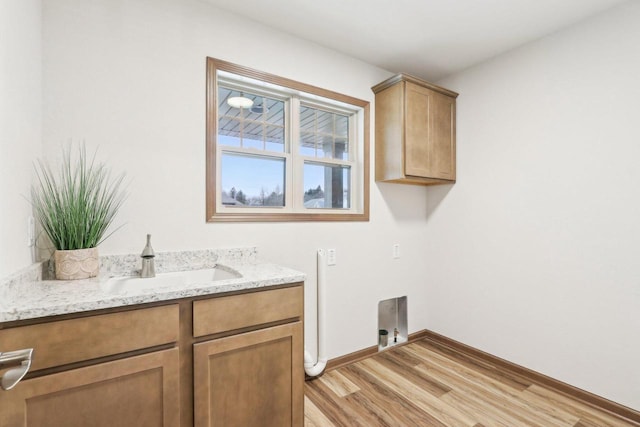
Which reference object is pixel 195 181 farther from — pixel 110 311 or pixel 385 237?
pixel 385 237

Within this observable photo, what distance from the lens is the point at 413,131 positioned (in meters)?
2.56

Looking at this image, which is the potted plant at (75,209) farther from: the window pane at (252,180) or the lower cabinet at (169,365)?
the window pane at (252,180)

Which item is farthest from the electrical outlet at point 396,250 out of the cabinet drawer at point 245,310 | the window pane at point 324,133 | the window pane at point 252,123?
the cabinet drawer at point 245,310

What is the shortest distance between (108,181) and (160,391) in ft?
3.63

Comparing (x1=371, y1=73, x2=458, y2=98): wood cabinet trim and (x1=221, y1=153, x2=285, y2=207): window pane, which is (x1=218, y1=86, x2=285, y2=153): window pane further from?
(x1=371, y1=73, x2=458, y2=98): wood cabinet trim

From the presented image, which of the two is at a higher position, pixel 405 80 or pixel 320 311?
pixel 405 80

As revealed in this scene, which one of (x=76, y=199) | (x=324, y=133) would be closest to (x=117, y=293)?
(x=76, y=199)

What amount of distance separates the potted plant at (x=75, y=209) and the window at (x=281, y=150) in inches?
22.0

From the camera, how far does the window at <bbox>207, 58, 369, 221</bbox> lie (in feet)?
6.74

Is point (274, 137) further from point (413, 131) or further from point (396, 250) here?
point (396, 250)

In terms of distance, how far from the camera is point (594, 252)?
202cm

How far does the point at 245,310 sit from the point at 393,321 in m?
1.98

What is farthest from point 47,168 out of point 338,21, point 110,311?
point 338,21

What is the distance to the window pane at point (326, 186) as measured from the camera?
2.50m
